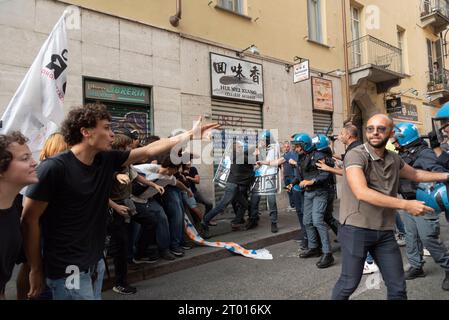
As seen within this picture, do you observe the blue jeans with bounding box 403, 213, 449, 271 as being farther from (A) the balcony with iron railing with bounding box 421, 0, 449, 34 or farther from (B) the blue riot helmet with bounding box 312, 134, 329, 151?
(A) the balcony with iron railing with bounding box 421, 0, 449, 34

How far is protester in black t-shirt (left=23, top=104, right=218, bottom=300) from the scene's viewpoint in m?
2.06

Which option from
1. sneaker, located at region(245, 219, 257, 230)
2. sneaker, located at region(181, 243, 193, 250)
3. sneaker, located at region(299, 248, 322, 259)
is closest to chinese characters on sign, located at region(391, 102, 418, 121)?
sneaker, located at region(245, 219, 257, 230)

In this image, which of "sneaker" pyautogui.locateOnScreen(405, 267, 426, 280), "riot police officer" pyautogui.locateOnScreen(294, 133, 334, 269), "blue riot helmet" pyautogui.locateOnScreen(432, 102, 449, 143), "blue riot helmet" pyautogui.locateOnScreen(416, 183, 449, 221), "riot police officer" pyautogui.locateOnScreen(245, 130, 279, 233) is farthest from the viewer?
"riot police officer" pyautogui.locateOnScreen(245, 130, 279, 233)

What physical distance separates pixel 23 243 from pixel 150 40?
252 inches

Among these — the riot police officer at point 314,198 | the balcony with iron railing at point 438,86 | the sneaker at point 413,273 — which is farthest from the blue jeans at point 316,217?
the balcony with iron railing at point 438,86

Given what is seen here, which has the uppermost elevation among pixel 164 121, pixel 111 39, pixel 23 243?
pixel 111 39

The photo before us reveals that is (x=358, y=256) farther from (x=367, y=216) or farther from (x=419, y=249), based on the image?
(x=419, y=249)

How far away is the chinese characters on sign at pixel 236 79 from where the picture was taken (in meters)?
8.85

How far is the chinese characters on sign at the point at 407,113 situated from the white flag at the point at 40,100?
13.7 meters

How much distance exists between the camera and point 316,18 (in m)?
12.0

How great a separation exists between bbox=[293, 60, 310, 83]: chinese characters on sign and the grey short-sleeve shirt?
7542 millimetres

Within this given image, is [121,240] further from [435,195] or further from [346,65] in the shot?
[346,65]

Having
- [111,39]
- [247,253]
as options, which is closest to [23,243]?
[247,253]
